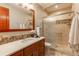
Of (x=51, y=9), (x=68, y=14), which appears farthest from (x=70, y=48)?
(x=51, y=9)

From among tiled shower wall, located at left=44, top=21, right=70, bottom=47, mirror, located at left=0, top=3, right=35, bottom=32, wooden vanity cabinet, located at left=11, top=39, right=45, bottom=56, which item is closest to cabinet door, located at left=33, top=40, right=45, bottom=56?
wooden vanity cabinet, located at left=11, top=39, right=45, bottom=56

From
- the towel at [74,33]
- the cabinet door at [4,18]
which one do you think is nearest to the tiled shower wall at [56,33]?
the towel at [74,33]

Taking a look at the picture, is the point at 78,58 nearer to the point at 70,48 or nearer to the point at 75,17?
the point at 70,48

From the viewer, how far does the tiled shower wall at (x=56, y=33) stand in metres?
1.81

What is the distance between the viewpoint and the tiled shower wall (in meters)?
1.81

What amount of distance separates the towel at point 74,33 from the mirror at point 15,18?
2.33 feet

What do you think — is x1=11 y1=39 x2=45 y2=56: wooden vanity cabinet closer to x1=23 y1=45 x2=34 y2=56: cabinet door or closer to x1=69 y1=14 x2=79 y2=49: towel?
x1=23 y1=45 x2=34 y2=56: cabinet door

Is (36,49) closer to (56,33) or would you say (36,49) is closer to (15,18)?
(56,33)

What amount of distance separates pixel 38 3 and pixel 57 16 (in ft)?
1.20

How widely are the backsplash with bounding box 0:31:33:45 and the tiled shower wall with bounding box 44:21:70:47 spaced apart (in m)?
0.48

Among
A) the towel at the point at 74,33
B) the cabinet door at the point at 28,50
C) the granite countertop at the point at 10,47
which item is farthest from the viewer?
the towel at the point at 74,33

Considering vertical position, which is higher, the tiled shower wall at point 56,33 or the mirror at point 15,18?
the mirror at point 15,18

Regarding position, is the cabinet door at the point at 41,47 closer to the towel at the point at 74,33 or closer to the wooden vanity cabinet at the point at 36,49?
the wooden vanity cabinet at the point at 36,49

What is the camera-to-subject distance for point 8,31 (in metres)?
1.86
